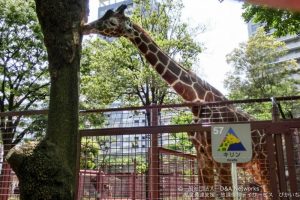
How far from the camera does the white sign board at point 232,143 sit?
3.68 metres

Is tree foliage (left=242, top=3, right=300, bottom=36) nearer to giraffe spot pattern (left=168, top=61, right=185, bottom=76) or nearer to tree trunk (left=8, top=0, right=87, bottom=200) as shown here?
giraffe spot pattern (left=168, top=61, right=185, bottom=76)

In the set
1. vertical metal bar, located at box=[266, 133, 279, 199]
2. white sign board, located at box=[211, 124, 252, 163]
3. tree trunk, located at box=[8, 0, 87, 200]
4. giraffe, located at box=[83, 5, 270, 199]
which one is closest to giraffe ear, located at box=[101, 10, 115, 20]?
giraffe, located at box=[83, 5, 270, 199]

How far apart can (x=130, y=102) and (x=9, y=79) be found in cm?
601

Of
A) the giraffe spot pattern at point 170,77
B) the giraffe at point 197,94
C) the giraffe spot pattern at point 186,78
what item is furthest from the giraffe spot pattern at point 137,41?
the giraffe spot pattern at point 186,78

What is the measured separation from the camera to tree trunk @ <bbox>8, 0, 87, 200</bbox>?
3.58m

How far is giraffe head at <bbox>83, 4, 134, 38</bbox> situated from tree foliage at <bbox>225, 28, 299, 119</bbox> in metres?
17.2

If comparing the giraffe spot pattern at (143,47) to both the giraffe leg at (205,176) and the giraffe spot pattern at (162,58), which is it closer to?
the giraffe spot pattern at (162,58)

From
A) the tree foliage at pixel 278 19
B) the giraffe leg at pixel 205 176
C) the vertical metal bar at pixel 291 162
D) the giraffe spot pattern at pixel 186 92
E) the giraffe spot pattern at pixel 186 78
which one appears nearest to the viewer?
the vertical metal bar at pixel 291 162

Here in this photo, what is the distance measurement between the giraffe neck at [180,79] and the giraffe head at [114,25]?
519 mm

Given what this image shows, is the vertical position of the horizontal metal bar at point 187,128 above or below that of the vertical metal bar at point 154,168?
above

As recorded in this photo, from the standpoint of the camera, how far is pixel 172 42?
1739 centimetres

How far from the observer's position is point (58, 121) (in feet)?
12.7

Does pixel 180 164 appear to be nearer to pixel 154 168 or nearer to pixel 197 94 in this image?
pixel 154 168

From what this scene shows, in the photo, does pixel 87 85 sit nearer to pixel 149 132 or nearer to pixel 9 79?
pixel 9 79
